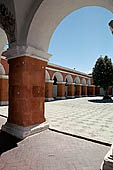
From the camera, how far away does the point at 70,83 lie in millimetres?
21500

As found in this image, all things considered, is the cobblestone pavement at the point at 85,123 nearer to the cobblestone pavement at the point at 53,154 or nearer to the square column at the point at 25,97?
the cobblestone pavement at the point at 53,154

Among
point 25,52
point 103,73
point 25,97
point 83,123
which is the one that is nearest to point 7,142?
point 25,97

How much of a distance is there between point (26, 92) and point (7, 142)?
157cm

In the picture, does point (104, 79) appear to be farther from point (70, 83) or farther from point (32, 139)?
point (32, 139)

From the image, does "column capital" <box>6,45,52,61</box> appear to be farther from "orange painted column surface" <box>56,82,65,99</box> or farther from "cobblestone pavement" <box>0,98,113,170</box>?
"orange painted column surface" <box>56,82,65,99</box>

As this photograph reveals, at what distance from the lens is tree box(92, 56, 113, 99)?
19.8m

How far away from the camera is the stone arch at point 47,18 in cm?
380

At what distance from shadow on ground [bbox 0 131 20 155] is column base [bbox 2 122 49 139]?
0.14m

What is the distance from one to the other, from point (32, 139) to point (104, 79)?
1807cm

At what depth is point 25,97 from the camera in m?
4.21

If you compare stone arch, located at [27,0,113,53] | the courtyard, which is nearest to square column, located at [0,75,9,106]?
the courtyard

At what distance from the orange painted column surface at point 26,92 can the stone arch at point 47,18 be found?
26.8 inches

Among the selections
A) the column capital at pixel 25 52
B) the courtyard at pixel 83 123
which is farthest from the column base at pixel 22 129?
the column capital at pixel 25 52

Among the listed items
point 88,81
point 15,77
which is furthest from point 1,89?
point 88,81
